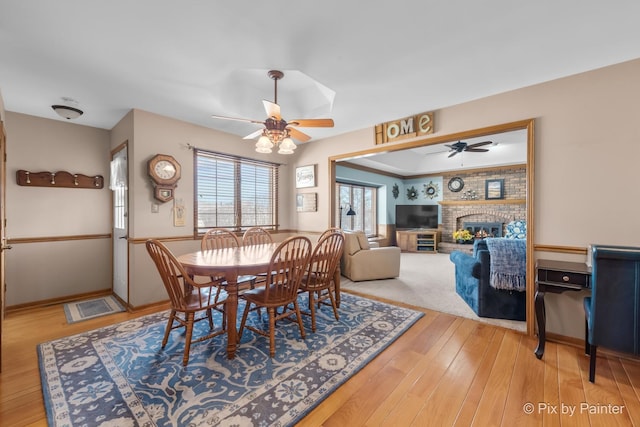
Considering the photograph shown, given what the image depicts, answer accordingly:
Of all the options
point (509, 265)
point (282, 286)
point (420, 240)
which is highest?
point (509, 265)

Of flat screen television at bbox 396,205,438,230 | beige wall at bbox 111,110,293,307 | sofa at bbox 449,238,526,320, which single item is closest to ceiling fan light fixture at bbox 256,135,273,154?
beige wall at bbox 111,110,293,307

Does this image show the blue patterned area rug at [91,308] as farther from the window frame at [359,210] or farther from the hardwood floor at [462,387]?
the window frame at [359,210]

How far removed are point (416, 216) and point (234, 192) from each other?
19.9 ft

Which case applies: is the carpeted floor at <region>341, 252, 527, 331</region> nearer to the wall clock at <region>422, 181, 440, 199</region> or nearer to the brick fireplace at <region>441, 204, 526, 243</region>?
the brick fireplace at <region>441, 204, 526, 243</region>

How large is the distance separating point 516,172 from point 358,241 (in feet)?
17.6

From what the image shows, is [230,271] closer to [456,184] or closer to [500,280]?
[500,280]

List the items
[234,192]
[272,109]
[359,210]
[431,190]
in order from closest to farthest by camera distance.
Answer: [272,109] → [234,192] → [359,210] → [431,190]

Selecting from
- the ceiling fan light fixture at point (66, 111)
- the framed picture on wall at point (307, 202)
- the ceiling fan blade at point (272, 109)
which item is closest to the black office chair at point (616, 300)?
the ceiling fan blade at point (272, 109)

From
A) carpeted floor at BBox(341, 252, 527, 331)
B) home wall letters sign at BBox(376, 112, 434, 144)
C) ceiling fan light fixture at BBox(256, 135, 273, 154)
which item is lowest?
carpeted floor at BBox(341, 252, 527, 331)

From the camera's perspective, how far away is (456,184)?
7723mm

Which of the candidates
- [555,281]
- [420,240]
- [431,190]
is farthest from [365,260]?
[431,190]

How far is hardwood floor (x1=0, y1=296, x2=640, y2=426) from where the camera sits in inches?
59.7

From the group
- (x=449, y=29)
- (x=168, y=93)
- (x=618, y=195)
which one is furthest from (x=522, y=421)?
(x=168, y=93)

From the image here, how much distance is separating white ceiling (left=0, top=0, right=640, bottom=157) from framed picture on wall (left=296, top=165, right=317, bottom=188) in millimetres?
1709
